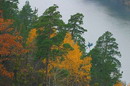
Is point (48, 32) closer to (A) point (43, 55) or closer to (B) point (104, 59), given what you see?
(A) point (43, 55)

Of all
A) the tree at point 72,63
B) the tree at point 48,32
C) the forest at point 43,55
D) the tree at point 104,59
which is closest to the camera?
the forest at point 43,55

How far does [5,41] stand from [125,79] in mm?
65884

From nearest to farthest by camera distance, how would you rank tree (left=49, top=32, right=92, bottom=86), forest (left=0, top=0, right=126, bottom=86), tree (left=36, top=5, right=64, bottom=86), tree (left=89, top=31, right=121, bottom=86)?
forest (left=0, top=0, right=126, bottom=86)
tree (left=36, top=5, right=64, bottom=86)
tree (left=49, top=32, right=92, bottom=86)
tree (left=89, top=31, right=121, bottom=86)

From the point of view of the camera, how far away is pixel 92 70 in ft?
149

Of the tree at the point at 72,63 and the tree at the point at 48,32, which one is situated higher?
the tree at the point at 48,32

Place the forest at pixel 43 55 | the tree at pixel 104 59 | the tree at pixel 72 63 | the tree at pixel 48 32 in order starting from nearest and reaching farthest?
the forest at pixel 43 55 → the tree at pixel 48 32 → the tree at pixel 72 63 → the tree at pixel 104 59

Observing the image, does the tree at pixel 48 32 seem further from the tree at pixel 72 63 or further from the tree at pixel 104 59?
the tree at pixel 104 59

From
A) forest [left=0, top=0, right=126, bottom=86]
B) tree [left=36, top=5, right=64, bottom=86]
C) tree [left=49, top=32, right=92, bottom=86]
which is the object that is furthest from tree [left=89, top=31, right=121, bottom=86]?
tree [left=36, top=5, right=64, bottom=86]

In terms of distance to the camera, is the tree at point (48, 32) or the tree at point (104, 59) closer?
the tree at point (48, 32)

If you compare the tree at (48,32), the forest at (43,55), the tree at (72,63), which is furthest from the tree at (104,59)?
the tree at (48,32)

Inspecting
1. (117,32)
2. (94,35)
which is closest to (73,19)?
(94,35)

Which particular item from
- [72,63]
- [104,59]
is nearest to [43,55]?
[72,63]

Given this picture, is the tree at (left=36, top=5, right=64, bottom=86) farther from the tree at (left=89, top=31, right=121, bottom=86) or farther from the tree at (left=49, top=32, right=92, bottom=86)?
the tree at (left=89, top=31, right=121, bottom=86)

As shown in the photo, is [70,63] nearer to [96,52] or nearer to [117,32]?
[96,52]
